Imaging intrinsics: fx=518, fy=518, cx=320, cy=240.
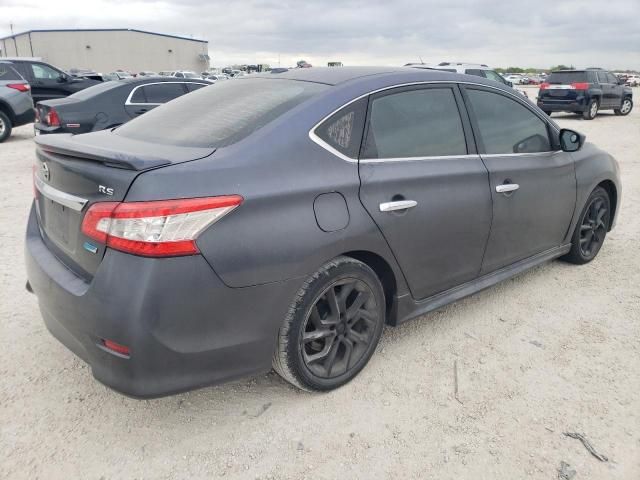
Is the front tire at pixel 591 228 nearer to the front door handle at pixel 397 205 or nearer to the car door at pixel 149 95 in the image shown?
the front door handle at pixel 397 205

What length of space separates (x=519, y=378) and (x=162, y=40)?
295 feet

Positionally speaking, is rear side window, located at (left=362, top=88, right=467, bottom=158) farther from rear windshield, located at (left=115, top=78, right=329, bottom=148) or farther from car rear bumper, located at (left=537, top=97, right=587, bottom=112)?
car rear bumper, located at (left=537, top=97, right=587, bottom=112)

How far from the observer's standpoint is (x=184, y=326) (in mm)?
2059

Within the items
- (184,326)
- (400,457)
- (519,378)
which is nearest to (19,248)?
(184,326)

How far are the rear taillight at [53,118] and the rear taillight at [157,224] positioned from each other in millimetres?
6488

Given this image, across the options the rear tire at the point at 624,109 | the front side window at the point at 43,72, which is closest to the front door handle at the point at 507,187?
the front side window at the point at 43,72

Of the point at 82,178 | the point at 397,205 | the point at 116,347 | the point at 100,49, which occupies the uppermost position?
the point at 82,178

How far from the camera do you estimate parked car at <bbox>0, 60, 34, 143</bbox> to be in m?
10.9

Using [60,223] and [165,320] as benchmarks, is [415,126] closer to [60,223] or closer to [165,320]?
[165,320]

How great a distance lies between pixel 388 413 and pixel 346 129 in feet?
4.66

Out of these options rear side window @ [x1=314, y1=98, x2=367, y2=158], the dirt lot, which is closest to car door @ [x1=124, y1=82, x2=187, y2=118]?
the dirt lot

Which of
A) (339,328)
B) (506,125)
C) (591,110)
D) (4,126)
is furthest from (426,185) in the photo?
(591,110)

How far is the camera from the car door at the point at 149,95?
8008 mm

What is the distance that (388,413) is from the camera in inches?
99.8
